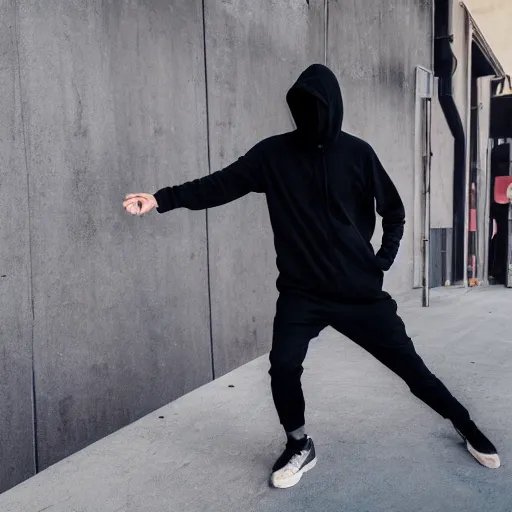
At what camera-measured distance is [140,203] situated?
8.66 feet

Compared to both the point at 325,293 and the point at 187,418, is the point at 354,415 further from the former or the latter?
the point at 325,293

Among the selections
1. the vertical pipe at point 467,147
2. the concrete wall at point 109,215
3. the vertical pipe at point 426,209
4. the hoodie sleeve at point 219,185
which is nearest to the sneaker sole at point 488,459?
the hoodie sleeve at point 219,185

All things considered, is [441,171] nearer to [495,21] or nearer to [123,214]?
[495,21]

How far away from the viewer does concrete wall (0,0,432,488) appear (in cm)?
271

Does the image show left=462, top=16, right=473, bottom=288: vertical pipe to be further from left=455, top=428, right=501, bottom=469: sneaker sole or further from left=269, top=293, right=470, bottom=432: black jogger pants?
left=269, top=293, right=470, bottom=432: black jogger pants

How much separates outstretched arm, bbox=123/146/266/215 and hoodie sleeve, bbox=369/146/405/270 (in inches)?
19.6

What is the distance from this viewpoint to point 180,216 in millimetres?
3896

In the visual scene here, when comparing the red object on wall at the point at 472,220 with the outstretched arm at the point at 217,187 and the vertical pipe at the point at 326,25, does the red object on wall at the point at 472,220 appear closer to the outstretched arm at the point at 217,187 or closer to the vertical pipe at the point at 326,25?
the vertical pipe at the point at 326,25

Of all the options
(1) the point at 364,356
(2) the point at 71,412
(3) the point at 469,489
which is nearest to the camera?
(3) the point at 469,489

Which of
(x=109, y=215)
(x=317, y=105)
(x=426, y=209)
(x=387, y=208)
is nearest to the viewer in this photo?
(x=317, y=105)

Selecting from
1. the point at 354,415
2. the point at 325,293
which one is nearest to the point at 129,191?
the point at 325,293

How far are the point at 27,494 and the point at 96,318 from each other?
91cm

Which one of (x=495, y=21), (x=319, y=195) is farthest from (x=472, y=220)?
(x=319, y=195)

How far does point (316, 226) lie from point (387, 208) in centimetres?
37
